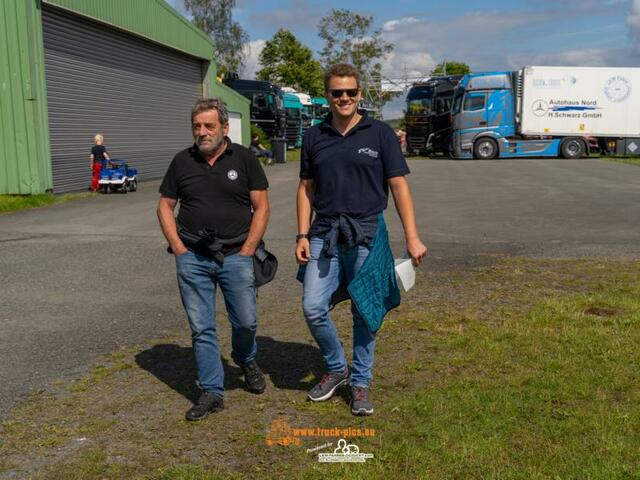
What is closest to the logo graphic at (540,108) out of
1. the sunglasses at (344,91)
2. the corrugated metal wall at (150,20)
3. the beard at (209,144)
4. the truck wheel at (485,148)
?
the truck wheel at (485,148)

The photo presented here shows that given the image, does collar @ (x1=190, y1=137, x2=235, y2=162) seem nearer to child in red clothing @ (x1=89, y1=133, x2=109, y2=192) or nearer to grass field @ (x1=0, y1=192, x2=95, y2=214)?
grass field @ (x1=0, y1=192, x2=95, y2=214)

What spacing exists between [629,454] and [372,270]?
5.16ft

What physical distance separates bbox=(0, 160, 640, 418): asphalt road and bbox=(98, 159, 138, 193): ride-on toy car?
1.46 ft

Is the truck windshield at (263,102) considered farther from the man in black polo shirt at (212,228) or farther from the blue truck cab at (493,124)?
the man in black polo shirt at (212,228)

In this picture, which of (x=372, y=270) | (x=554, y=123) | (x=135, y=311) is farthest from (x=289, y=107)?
(x=372, y=270)

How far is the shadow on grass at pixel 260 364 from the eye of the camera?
4.50m

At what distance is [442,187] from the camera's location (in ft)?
63.2

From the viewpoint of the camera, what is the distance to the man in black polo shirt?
12.9 ft

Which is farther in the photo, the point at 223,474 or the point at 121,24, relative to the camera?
the point at 121,24

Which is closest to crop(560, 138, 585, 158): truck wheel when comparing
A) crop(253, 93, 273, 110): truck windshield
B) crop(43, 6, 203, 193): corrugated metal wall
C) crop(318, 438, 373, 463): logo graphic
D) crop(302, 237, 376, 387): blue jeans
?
crop(253, 93, 273, 110): truck windshield

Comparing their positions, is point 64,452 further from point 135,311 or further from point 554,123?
point 554,123

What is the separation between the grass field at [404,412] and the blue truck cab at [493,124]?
27.3 meters

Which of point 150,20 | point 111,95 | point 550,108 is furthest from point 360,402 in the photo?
point 550,108

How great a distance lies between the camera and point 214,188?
3.92m
